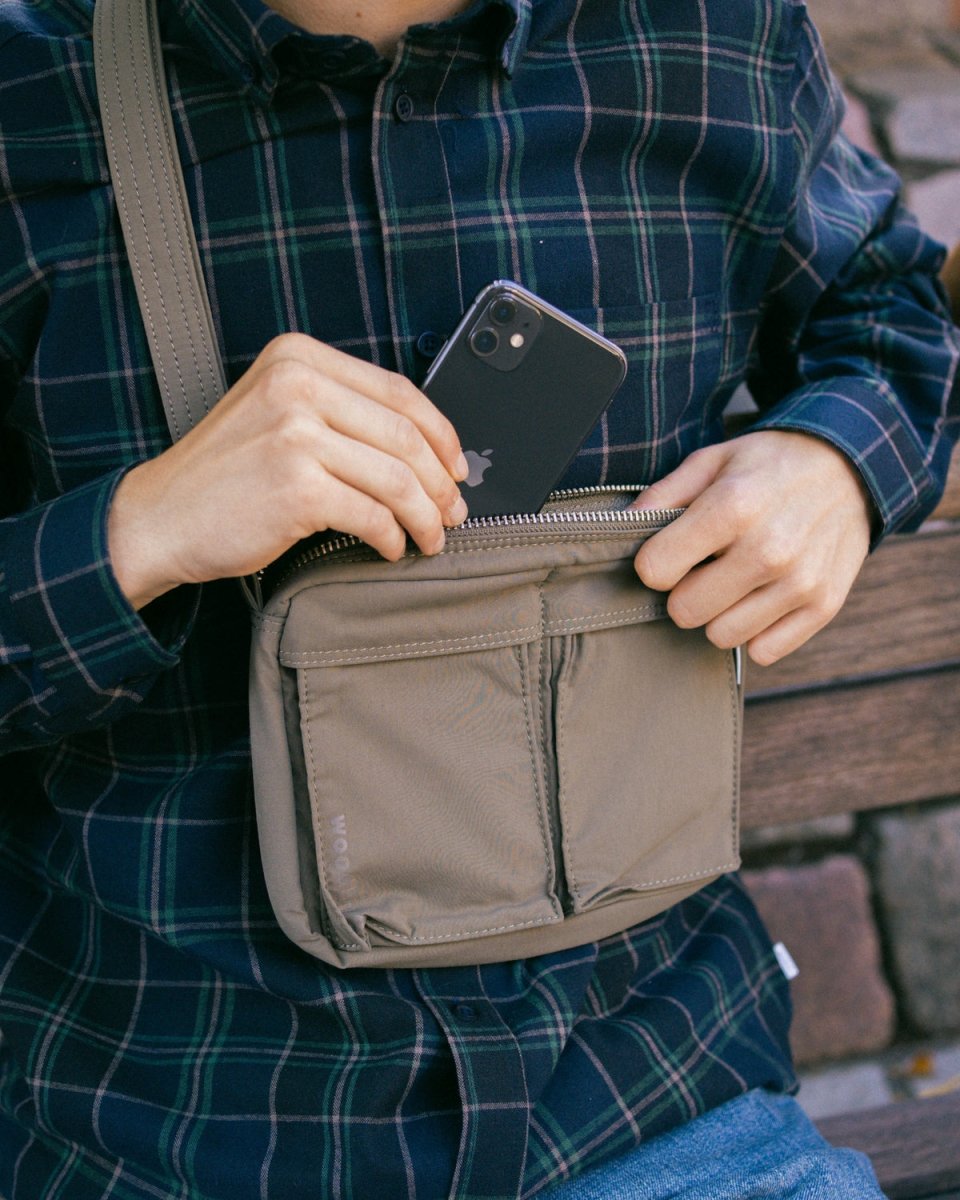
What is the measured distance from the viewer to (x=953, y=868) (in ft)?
6.38

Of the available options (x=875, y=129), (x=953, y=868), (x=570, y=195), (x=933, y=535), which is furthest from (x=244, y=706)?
(x=875, y=129)

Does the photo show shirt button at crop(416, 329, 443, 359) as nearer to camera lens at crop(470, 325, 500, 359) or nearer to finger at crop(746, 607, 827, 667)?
camera lens at crop(470, 325, 500, 359)

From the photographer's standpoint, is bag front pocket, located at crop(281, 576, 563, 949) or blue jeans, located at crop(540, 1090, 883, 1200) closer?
bag front pocket, located at crop(281, 576, 563, 949)

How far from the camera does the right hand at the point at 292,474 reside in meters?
0.84

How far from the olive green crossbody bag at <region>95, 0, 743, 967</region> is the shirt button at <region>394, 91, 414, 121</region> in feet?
0.62

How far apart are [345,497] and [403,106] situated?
354mm

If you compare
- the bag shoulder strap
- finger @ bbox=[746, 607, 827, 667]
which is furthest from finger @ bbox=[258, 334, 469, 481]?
finger @ bbox=[746, 607, 827, 667]

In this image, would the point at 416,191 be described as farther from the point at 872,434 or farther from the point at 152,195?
the point at 872,434

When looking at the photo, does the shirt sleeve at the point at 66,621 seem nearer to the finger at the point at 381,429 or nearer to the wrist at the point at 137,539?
the wrist at the point at 137,539

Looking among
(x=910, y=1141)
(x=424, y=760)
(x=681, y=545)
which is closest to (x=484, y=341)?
(x=681, y=545)

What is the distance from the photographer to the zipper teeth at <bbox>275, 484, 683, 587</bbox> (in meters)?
0.90

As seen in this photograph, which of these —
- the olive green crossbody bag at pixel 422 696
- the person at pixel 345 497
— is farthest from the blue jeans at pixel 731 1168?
the olive green crossbody bag at pixel 422 696

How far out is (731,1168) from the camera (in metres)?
1.05

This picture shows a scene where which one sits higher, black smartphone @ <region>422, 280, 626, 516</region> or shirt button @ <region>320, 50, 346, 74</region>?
shirt button @ <region>320, 50, 346, 74</region>
